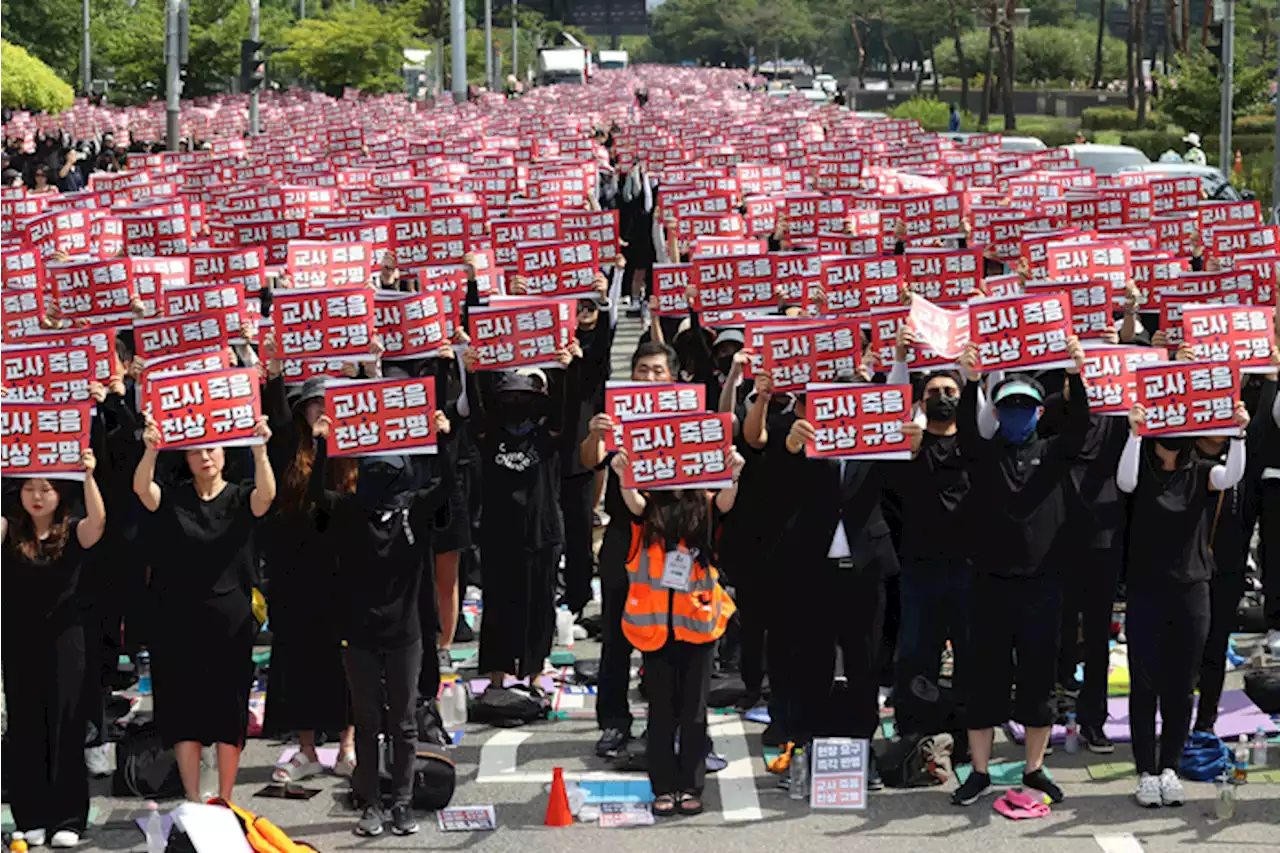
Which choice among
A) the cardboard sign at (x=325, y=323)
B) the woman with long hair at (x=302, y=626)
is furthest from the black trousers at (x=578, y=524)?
the woman with long hair at (x=302, y=626)

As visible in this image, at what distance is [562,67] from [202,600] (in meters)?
104

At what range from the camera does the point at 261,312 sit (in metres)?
16.0

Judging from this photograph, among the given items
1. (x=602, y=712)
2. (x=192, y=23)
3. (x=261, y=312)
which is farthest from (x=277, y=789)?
(x=192, y=23)

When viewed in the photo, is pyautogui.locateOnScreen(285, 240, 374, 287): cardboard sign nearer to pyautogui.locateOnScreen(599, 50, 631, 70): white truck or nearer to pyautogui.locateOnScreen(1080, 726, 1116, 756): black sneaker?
pyautogui.locateOnScreen(1080, 726, 1116, 756): black sneaker

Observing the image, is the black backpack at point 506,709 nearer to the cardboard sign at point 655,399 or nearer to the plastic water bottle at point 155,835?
the cardboard sign at point 655,399

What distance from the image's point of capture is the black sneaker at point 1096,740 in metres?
11.5

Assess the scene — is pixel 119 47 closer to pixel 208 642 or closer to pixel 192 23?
pixel 192 23

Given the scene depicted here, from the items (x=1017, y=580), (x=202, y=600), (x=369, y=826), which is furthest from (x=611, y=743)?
(x=202, y=600)

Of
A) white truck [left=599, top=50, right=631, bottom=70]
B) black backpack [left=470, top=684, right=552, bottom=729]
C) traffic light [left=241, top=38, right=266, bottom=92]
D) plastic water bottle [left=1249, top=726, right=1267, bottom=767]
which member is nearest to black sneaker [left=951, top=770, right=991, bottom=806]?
plastic water bottle [left=1249, top=726, right=1267, bottom=767]

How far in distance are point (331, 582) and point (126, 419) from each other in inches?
80.3

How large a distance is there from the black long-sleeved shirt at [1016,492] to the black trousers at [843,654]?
55cm

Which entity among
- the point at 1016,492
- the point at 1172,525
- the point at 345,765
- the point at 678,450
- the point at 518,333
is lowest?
the point at 345,765

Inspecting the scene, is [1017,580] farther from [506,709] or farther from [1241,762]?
[506,709]

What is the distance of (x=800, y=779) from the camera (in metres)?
10.8
